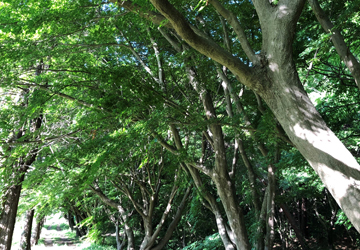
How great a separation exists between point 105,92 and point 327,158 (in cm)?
422

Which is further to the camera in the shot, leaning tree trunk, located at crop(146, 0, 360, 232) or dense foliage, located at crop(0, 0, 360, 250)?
dense foliage, located at crop(0, 0, 360, 250)

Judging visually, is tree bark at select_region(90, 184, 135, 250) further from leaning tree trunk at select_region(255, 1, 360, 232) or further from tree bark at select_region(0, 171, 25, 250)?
leaning tree trunk at select_region(255, 1, 360, 232)

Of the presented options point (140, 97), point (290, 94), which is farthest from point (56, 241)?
point (290, 94)

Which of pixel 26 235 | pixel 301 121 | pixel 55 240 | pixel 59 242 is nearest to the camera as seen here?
pixel 301 121

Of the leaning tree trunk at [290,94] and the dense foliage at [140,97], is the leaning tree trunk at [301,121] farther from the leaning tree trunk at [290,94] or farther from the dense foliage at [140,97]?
the dense foliage at [140,97]

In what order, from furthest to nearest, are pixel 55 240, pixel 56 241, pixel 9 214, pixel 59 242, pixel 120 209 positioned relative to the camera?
pixel 55 240 → pixel 56 241 → pixel 59 242 → pixel 120 209 → pixel 9 214

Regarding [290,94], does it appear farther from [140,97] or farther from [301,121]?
[140,97]

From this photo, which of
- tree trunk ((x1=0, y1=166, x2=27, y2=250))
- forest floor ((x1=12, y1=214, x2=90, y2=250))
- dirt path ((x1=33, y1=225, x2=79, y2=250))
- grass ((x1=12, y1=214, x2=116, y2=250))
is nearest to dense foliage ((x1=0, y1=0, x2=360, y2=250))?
tree trunk ((x1=0, y1=166, x2=27, y2=250))

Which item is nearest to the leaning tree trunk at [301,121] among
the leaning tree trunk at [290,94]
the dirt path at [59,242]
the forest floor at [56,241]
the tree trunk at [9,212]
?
the leaning tree trunk at [290,94]

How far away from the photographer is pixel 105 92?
18.1 feet

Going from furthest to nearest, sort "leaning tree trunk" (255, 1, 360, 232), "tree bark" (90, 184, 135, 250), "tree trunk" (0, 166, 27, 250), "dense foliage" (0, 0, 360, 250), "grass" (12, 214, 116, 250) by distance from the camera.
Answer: "grass" (12, 214, 116, 250) → "tree bark" (90, 184, 135, 250) → "tree trunk" (0, 166, 27, 250) → "dense foliage" (0, 0, 360, 250) → "leaning tree trunk" (255, 1, 360, 232)

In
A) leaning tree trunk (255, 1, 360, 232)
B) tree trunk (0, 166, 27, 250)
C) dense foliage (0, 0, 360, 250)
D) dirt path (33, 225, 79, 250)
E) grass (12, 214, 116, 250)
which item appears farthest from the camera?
dirt path (33, 225, 79, 250)

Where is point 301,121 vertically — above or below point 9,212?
below

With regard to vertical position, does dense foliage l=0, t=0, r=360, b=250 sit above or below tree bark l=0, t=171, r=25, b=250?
above
